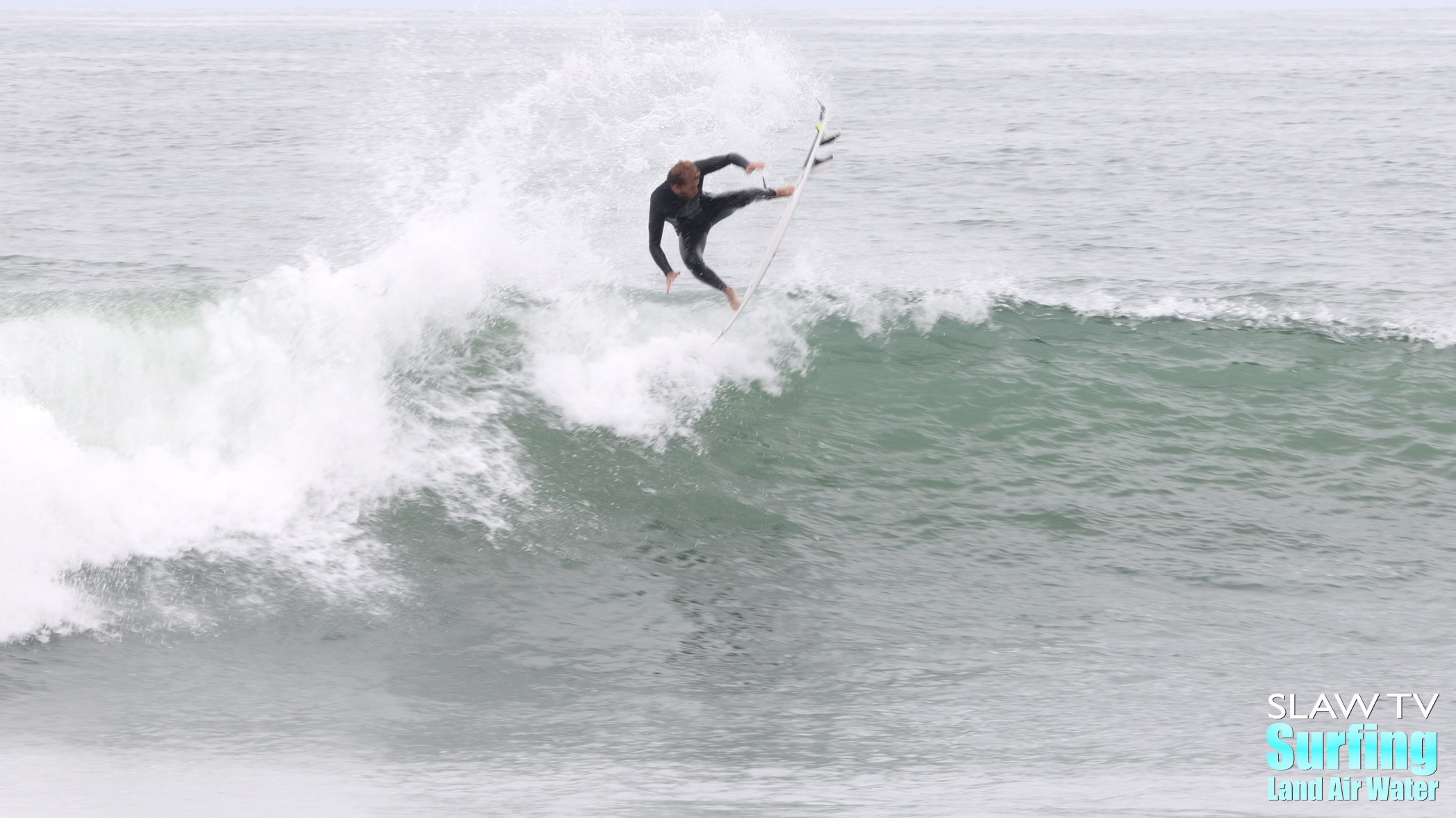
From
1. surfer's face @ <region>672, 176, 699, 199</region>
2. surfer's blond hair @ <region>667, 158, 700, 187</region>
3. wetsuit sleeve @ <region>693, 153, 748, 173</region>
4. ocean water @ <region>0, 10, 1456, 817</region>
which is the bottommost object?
ocean water @ <region>0, 10, 1456, 817</region>

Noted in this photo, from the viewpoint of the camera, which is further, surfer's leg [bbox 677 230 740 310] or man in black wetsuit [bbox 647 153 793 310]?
surfer's leg [bbox 677 230 740 310]

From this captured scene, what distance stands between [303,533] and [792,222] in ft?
40.8

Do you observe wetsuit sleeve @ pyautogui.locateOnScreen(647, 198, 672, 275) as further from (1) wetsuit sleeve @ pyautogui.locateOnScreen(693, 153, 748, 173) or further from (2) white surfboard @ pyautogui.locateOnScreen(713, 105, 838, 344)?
(2) white surfboard @ pyautogui.locateOnScreen(713, 105, 838, 344)

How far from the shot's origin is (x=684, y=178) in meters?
8.90

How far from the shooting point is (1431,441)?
31.8ft

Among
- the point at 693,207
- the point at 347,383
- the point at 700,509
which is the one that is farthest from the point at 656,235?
the point at 347,383

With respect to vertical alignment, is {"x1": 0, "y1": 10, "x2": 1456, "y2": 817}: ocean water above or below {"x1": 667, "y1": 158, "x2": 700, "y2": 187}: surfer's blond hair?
below

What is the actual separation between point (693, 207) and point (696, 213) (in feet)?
0.23

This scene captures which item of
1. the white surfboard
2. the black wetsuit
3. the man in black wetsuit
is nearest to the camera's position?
the man in black wetsuit

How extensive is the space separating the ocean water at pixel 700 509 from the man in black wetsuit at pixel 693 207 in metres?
1.23

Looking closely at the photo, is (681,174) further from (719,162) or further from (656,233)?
(656,233)

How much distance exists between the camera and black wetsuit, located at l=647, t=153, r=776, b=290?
9062mm

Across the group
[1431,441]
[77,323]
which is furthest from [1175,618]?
[77,323]

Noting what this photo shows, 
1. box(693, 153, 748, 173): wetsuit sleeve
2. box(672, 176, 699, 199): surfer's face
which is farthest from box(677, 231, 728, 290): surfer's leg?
box(693, 153, 748, 173): wetsuit sleeve
